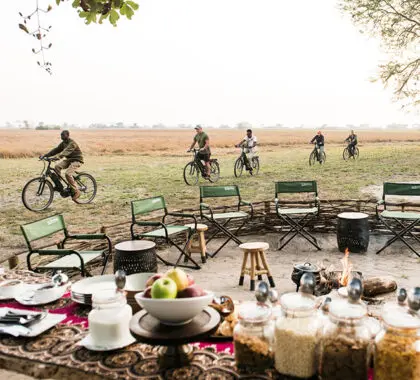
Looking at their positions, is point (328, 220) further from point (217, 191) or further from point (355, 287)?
point (355, 287)

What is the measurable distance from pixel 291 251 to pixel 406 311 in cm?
457

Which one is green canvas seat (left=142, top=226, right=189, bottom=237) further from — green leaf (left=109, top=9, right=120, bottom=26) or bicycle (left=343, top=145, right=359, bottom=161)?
bicycle (left=343, top=145, right=359, bottom=161)

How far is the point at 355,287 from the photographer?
1354 millimetres

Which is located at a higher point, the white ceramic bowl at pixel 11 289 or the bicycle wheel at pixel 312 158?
the white ceramic bowl at pixel 11 289

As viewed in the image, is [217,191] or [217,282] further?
[217,191]

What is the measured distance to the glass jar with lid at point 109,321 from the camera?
164 centimetres

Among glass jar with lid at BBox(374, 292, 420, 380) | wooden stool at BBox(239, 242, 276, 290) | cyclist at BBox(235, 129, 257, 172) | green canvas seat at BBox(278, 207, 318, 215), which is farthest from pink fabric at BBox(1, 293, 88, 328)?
cyclist at BBox(235, 129, 257, 172)

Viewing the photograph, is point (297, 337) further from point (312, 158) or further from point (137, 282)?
point (312, 158)

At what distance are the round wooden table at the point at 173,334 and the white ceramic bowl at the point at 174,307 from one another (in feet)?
0.12

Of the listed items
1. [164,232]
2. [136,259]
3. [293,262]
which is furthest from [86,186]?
[136,259]

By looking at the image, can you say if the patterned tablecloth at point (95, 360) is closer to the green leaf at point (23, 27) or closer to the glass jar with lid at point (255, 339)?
the glass jar with lid at point (255, 339)

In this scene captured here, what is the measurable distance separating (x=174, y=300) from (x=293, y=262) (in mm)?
4196

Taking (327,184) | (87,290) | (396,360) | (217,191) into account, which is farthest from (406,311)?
(327,184)

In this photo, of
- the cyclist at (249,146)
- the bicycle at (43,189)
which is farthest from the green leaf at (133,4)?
the cyclist at (249,146)
